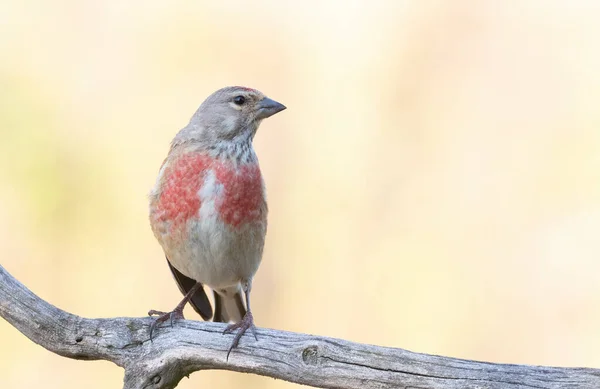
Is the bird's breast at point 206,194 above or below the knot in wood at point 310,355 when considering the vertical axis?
above

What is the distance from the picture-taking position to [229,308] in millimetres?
6434

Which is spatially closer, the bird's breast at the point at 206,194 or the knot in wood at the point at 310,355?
the knot in wood at the point at 310,355

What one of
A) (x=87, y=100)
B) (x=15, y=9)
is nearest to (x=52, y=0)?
(x=15, y=9)

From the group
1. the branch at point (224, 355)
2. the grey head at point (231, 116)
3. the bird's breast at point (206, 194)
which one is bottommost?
the branch at point (224, 355)

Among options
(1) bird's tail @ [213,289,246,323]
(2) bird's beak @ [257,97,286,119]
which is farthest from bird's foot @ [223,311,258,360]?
(2) bird's beak @ [257,97,286,119]

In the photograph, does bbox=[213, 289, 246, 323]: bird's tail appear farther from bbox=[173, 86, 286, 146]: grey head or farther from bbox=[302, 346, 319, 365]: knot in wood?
bbox=[302, 346, 319, 365]: knot in wood

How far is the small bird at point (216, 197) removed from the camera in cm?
563

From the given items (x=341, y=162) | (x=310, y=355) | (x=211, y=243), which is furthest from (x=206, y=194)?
(x=341, y=162)

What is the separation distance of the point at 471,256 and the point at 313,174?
1524 millimetres

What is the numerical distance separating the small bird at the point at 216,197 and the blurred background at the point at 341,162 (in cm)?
196

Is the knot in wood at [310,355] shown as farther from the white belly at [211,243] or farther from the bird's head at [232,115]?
the bird's head at [232,115]

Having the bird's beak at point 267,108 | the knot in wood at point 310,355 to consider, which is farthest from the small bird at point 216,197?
the knot in wood at point 310,355

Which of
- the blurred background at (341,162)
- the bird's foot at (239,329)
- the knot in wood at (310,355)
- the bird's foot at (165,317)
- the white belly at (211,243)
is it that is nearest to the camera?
the knot in wood at (310,355)

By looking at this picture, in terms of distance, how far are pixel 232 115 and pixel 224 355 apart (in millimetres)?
1706
